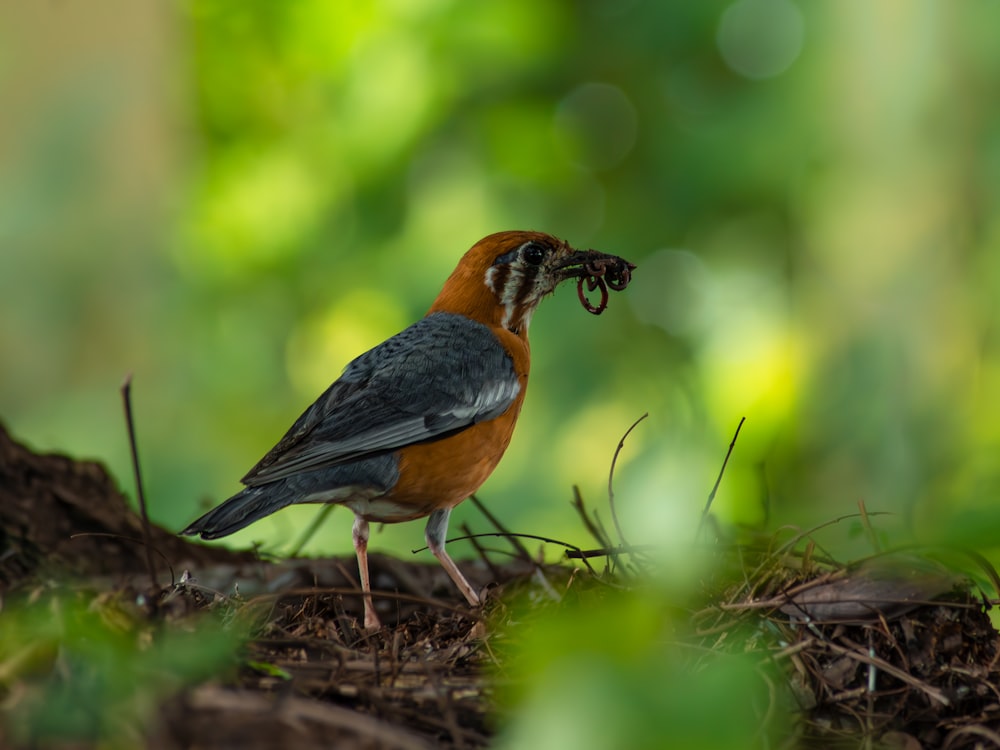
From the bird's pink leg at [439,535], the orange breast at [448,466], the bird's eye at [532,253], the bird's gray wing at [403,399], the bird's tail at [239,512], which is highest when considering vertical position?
the bird's eye at [532,253]

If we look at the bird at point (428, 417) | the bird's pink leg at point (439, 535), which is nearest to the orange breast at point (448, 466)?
the bird at point (428, 417)

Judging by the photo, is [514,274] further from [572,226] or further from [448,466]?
[572,226]

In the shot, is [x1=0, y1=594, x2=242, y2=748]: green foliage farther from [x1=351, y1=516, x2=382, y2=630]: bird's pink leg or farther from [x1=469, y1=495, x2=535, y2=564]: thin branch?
[x1=351, y1=516, x2=382, y2=630]: bird's pink leg

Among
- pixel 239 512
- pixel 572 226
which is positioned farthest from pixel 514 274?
pixel 572 226

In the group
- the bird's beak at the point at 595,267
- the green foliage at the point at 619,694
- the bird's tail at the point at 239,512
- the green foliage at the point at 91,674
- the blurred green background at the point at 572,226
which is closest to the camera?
the green foliage at the point at 619,694

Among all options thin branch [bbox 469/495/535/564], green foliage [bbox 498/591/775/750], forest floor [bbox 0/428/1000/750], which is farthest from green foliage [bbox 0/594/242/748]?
thin branch [bbox 469/495/535/564]

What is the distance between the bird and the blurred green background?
74.5 inches

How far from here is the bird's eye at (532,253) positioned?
4480 millimetres

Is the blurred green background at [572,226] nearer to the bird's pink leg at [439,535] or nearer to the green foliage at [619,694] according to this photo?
the bird's pink leg at [439,535]

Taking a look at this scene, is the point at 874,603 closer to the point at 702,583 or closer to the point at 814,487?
the point at 702,583

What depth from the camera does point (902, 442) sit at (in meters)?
6.57

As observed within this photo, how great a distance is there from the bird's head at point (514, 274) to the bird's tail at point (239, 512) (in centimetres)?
134

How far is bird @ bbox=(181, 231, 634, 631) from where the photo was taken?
11.9 feet

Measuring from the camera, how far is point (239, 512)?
334 centimetres
